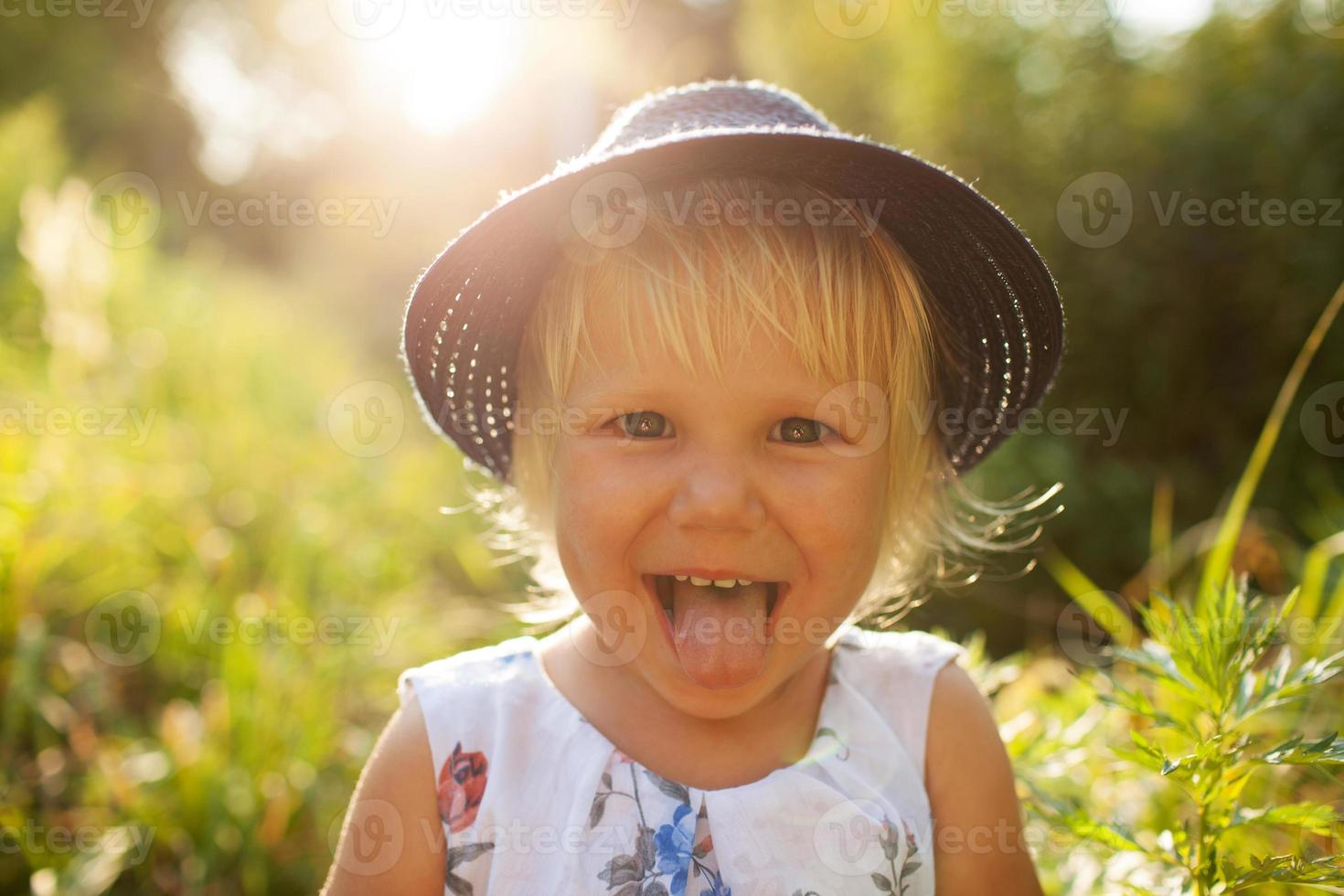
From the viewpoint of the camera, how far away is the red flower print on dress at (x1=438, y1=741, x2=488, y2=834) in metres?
1.48

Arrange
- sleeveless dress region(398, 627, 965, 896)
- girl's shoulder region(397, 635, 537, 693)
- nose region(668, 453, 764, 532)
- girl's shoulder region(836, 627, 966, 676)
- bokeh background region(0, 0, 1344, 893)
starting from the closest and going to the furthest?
nose region(668, 453, 764, 532) < sleeveless dress region(398, 627, 965, 896) < girl's shoulder region(397, 635, 537, 693) < girl's shoulder region(836, 627, 966, 676) < bokeh background region(0, 0, 1344, 893)

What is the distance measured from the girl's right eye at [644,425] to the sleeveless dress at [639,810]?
1.68ft

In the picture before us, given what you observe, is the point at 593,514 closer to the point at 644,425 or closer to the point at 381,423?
the point at 644,425

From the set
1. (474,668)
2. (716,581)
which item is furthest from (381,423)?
(716,581)

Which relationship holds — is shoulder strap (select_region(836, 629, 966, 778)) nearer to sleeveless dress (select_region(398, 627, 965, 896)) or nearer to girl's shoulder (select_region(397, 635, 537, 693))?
sleeveless dress (select_region(398, 627, 965, 896))

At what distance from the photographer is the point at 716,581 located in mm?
1422

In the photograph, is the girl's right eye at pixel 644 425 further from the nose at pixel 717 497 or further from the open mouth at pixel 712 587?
the open mouth at pixel 712 587

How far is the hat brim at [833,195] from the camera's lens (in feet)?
4.47

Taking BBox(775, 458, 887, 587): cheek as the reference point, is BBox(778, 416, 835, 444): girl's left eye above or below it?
above

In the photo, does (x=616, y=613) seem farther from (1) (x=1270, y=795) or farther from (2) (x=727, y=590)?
(1) (x=1270, y=795)

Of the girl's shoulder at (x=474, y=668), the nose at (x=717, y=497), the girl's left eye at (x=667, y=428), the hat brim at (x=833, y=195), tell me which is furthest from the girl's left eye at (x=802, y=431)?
the girl's shoulder at (x=474, y=668)

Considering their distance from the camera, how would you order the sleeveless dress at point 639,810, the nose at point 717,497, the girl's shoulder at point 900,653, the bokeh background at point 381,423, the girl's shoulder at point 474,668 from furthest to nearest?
1. the bokeh background at point 381,423
2. the girl's shoulder at point 900,653
3. the girl's shoulder at point 474,668
4. the sleeveless dress at point 639,810
5. the nose at point 717,497

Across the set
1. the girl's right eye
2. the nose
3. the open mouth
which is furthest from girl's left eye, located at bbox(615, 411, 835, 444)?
the open mouth

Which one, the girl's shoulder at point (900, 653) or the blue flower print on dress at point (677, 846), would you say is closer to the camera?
the blue flower print on dress at point (677, 846)
